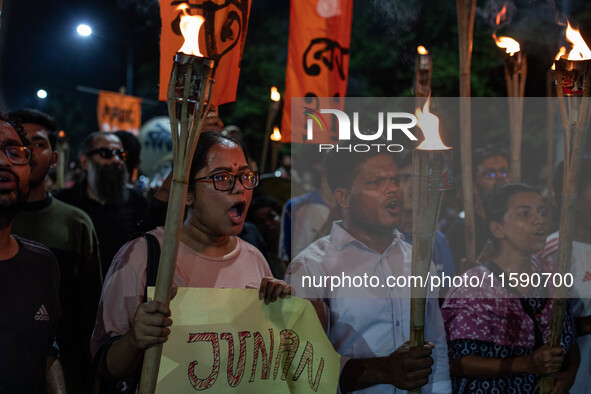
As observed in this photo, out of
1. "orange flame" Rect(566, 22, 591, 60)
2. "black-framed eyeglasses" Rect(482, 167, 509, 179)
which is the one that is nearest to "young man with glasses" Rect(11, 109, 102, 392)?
"orange flame" Rect(566, 22, 591, 60)

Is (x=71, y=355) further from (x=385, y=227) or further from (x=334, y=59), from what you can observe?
(x=334, y=59)

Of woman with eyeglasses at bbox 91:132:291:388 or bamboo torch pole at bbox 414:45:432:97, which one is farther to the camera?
woman with eyeglasses at bbox 91:132:291:388

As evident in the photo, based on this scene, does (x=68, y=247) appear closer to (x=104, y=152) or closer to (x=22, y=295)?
(x=22, y=295)

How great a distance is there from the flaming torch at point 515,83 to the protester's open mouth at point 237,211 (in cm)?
209

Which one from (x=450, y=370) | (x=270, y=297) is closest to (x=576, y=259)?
(x=450, y=370)

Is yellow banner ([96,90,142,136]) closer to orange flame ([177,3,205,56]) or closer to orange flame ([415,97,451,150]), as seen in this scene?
orange flame ([177,3,205,56])

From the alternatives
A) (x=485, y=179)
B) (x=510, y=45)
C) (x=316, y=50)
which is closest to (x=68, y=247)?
(x=316, y=50)

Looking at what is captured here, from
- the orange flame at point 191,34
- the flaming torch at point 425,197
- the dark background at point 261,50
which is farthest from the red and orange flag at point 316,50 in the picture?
the flaming torch at point 425,197

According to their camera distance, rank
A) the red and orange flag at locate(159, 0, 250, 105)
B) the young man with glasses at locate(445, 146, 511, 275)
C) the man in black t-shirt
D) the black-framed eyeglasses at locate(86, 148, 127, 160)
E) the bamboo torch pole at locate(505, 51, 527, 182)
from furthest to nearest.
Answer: the young man with glasses at locate(445, 146, 511, 275), the black-framed eyeglasses at locate(86, 148, 127, 160), the bamboo torch pole at locate(505, 51, 527, 182), the red and orange flag at locate(159, 0, 250, 105), the man in black t-shirt

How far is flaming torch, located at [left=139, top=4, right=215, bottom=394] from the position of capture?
5.46 feet

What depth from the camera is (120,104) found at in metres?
Answer: 19.6

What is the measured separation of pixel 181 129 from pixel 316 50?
324 cm

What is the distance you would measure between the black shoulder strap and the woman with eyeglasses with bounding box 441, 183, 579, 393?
1356 mm

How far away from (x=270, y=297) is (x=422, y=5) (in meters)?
18.0
